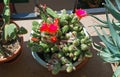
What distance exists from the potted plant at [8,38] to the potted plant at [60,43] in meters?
0.08

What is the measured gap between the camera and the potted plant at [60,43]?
1.46m

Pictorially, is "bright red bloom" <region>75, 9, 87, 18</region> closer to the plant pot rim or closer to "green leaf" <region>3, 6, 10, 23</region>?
the plant pot rim

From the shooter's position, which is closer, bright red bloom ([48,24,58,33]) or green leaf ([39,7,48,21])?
bright red bloom ([48,24,58,33])

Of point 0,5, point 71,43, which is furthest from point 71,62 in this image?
point 0,5

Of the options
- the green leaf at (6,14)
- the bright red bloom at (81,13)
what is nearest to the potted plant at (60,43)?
the bright red bloom at (81,13)

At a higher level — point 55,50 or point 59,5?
point 55,50

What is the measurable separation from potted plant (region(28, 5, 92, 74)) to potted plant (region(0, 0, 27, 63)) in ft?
0.25

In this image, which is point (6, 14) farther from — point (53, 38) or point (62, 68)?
point (62, 68)

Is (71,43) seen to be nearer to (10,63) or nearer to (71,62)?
(71,62)

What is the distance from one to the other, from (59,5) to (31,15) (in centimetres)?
126

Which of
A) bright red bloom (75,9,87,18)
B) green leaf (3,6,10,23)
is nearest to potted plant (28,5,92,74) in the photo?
bright red bloom (75,9,87,18)

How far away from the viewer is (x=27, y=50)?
1.68 metres

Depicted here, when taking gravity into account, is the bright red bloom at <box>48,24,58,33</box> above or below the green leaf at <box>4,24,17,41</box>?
above

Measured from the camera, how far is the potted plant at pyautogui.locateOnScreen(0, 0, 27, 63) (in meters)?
1.47
